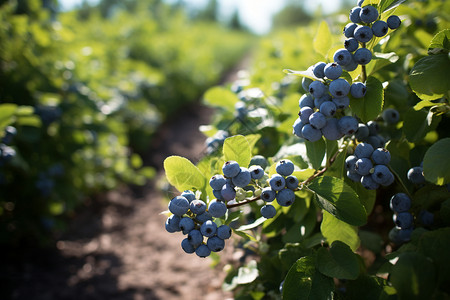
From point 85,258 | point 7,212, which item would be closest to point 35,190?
point 7,212

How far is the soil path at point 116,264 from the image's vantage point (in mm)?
2369

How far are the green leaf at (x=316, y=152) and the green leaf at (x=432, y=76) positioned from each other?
27 cm

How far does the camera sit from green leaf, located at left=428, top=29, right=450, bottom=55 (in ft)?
2.67

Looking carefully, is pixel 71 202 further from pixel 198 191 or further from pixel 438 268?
pixel 438 268

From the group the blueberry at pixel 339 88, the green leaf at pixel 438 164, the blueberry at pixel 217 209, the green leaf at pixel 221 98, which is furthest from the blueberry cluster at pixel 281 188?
the green leaf at pixel 221 98

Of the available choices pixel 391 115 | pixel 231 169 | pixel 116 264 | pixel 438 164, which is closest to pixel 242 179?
pixel 231 169

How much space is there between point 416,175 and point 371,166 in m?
0.18

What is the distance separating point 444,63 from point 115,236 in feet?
10.3

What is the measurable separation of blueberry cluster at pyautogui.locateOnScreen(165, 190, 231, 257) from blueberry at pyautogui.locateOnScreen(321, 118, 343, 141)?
32 centimetres

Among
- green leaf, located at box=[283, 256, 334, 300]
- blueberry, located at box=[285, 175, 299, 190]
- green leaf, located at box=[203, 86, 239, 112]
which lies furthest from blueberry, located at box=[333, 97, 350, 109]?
green leaf, located at box=[203, 86, 239, 112]

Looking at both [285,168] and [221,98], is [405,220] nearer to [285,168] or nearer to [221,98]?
[285,168]

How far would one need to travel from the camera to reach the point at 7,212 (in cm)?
262

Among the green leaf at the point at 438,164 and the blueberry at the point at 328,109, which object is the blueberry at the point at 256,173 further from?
the green leaf at the point at 438,164

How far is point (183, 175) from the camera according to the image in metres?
0.89
